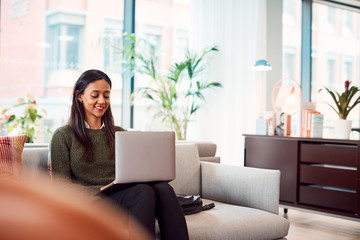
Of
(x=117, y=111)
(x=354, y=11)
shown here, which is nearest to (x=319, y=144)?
(x=117, y=111)

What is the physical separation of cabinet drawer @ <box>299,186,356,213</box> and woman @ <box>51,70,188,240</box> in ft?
5.85

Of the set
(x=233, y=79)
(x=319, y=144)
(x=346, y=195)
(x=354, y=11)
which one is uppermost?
(x=354, y=11)

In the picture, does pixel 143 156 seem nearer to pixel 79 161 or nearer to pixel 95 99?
pixel 79 161

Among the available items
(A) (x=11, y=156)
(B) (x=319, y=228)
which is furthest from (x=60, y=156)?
(B) (x=319, y=228)

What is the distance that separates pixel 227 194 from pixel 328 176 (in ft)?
3.83

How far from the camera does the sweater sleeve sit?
2021 mm

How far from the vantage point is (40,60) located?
4328 mm

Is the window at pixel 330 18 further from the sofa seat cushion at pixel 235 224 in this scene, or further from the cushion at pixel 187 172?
the sofa seat cushion at pixel 235 224

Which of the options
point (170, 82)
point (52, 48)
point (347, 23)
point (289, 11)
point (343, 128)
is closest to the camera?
point (343, 128)

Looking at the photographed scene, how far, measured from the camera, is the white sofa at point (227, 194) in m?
2.07

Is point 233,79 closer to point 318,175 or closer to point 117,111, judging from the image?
point 117,111

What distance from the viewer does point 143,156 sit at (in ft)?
6.07

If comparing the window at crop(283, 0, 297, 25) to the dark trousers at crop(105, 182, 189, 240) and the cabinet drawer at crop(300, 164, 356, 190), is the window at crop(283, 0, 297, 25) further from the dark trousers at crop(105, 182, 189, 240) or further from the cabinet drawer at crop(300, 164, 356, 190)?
the dark trousers at crop(105, 182, 189, 240)

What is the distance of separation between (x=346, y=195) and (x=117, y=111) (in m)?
2.59
